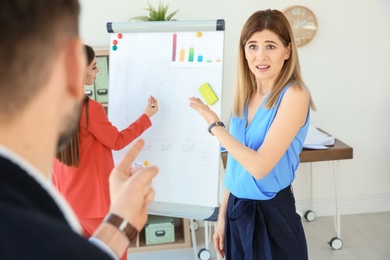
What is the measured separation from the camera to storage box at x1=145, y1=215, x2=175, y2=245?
10.4ft

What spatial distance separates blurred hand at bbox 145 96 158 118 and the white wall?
112cm

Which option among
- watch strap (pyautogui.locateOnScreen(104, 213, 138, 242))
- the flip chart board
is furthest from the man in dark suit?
the flip chart board

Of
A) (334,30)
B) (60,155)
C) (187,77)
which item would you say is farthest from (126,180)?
(334,30)

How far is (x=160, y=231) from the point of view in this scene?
3186 mm

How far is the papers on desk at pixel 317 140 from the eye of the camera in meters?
2.99

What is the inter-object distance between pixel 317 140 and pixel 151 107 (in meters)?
1.37

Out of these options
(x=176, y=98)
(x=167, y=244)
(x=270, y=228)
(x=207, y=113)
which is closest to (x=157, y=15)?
(x=176, y=98)

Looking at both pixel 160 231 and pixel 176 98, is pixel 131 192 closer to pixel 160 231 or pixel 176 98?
pixel 176 98

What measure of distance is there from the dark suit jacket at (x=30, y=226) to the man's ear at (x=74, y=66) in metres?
0.12

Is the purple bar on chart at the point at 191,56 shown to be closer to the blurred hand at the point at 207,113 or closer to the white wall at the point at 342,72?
the blurred hand at the point at 207,113

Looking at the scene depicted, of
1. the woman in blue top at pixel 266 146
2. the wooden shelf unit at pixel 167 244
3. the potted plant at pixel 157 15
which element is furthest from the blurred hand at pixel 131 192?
the wooden shelf unit at pixel 167 244

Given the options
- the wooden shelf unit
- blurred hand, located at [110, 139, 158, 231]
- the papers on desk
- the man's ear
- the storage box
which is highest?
the man's ear

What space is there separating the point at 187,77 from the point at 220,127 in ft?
1.99

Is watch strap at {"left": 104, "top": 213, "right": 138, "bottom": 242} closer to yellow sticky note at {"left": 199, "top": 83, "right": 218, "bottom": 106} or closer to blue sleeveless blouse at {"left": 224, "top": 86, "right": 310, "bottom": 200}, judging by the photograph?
blue sleeveless blouse at {"left": 224, "top": 86, "right": 310, "bottom": 200}
